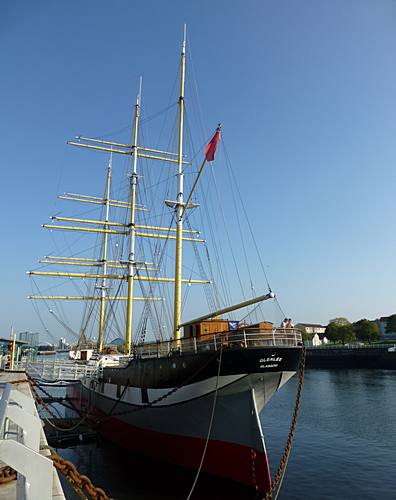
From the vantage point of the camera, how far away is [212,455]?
1409cm

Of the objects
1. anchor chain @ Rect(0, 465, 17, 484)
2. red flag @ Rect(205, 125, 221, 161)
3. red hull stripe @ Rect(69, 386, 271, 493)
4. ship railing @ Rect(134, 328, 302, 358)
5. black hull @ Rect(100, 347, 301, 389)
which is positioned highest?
red flag @ Rect(205, 125, 221, 161)

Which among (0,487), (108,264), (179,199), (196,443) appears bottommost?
(196,443)

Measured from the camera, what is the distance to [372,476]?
1562 centimetres

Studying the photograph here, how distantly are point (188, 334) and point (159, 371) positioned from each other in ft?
7.07

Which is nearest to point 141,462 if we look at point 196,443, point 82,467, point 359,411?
point 82,467

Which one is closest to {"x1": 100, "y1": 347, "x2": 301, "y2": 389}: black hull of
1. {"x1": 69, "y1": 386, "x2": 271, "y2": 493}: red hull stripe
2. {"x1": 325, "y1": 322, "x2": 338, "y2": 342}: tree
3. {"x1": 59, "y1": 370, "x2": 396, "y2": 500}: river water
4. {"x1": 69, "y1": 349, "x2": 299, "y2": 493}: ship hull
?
{"x1": 69, "y1": 349, "x2": 299, "y2": 493}: ship hull

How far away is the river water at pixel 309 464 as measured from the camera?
543 inches

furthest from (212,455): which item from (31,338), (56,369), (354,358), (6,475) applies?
(354,358)

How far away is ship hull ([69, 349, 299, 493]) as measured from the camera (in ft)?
43.5

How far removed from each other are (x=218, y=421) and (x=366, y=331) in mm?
92123

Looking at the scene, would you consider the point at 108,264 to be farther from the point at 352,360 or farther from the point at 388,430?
the point at 352,360

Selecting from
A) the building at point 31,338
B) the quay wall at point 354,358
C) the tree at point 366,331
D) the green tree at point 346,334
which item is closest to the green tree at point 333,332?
the green tree at point 346,334

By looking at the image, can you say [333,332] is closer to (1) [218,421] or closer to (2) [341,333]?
(2) [341,333]

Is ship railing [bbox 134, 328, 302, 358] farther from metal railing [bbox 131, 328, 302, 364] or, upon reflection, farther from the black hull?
the black hull
